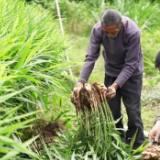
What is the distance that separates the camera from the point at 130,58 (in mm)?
3443

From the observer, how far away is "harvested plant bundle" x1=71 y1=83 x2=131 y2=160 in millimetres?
2449

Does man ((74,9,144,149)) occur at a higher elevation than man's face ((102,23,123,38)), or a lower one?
lower

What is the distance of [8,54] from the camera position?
2598 mm

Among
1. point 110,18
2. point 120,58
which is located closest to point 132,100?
point 120,58

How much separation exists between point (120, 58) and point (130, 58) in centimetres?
17

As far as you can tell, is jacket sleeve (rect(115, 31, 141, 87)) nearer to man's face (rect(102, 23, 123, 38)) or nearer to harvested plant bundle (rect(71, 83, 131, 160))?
man's face (rect(102, 23, 123, 38))

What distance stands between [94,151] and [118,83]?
1.06m

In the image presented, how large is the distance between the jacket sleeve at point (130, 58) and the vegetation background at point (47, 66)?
555 mm

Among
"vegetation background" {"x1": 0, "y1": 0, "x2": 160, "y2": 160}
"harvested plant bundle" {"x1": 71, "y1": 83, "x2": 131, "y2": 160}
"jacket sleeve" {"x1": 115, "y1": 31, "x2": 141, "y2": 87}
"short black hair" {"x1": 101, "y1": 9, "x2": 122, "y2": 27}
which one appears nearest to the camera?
"vegetation background" {"x1": 0, "y1": 0, "x2": 160, "y2": 160}

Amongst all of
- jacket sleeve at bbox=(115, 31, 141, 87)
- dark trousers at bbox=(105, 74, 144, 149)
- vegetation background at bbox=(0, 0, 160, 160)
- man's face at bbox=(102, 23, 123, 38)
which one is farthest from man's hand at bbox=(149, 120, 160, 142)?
dark trousers at bbox=(105, 74, 144, 149)

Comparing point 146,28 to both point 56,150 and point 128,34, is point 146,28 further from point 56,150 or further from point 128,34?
point 56,150

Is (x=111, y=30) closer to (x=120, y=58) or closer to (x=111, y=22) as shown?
(x=111, y=22)

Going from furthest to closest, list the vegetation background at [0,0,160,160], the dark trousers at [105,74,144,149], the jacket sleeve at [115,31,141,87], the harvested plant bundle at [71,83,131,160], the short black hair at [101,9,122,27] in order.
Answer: the dark trousers at [105,74,144,149] < the jacket sleeve at [115,31,141,87] < the short black hair at [101,9,122,27] < the harvested plant bundle at [71,83,131,160] < the vegetation background at [0,0,160,160]

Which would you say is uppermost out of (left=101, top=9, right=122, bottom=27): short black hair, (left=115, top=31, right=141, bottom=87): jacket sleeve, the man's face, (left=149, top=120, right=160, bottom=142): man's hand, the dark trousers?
(left=101, top=9, right=122, bottom=27): short black hair
